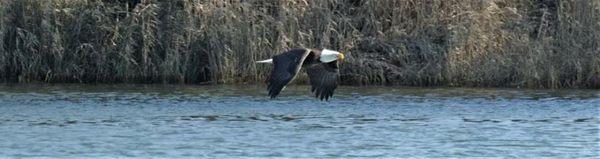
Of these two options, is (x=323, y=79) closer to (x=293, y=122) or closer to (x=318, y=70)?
(x=318, y=70)

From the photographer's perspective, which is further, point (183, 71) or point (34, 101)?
point (183, 71)

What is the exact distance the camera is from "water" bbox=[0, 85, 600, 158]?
12438 mm

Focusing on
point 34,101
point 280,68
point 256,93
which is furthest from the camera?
point 256,93

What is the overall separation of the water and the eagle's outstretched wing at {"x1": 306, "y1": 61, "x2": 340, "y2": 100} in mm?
682

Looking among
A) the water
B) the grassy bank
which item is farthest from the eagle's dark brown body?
the grassy bank

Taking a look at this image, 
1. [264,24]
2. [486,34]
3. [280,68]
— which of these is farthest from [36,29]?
[280,68]

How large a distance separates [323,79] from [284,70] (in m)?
1.11

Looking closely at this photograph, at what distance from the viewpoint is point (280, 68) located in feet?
34.9

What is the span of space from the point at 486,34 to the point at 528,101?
1943 mm

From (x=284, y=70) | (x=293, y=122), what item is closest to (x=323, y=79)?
(x=284, y=70)

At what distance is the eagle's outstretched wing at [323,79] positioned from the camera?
11594mm

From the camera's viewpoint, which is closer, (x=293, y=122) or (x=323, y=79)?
(x=323, y=79)

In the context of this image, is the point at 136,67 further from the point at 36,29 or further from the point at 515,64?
the point at 515,64

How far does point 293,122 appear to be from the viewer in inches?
576
